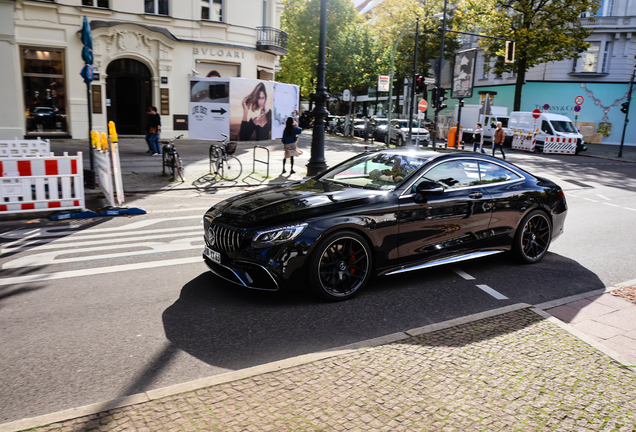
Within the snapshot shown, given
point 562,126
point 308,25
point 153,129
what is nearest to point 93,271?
point 153,129

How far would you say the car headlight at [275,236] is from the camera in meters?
4.84

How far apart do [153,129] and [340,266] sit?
49.8ft

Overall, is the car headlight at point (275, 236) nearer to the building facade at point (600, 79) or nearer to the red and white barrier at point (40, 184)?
the red and white barrier at point (40, 184)

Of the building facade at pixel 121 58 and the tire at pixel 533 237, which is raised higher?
the building facade at pixel 121 58

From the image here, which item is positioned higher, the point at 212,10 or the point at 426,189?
the point at 212,10

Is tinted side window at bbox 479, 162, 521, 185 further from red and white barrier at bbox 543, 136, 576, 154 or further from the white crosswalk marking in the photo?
red and white barrier at bbox 543, 136, 576, 154

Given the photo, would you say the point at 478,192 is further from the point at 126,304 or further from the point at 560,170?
the point at 560,170

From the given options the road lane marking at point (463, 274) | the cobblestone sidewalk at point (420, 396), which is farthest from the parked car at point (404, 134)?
the cobblestone sidewalk at point (420, 396)

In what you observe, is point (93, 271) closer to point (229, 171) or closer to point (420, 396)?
point (420, 396)

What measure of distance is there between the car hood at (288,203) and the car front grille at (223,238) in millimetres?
95

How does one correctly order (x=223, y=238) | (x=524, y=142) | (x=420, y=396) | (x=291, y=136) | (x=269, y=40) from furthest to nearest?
1. (x=524, y=142)
2. (x=269, y=40)
3. (x=291, y=136)
4. (x=223, y=238)
5. (x=420, y=396)

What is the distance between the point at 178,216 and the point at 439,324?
20.5ft

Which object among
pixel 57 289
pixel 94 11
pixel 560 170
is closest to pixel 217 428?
pixel 57 289

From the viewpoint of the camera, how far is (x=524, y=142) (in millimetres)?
32688
